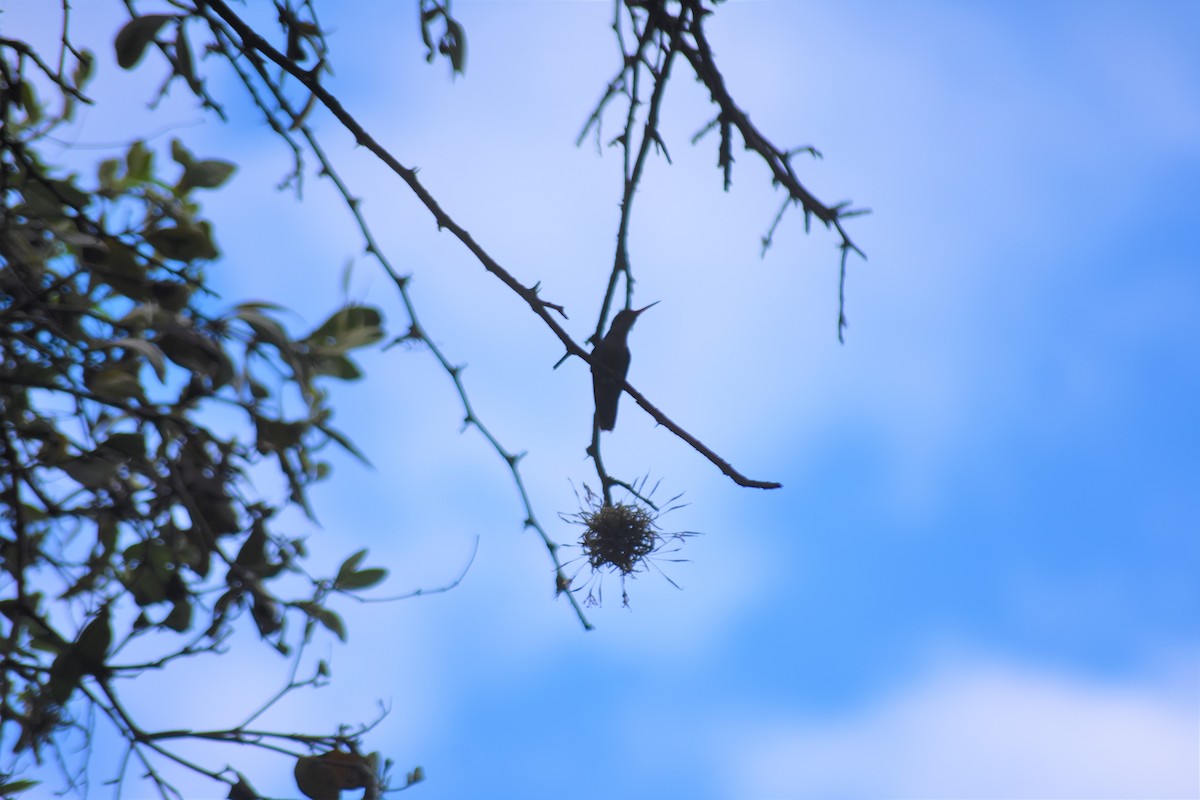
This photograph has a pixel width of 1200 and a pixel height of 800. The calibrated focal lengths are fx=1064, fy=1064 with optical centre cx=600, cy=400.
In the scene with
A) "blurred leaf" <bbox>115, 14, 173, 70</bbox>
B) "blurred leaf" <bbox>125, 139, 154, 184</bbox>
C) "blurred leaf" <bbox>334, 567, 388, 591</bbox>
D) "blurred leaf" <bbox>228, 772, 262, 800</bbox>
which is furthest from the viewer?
"blurred leaf" <bbox>125, 139, 154, 184</bbox>

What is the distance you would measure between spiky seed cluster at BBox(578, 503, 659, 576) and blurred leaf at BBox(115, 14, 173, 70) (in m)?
1.01

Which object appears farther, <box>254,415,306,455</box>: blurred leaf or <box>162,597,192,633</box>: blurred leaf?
<box>162,597,192,633</box>: blurred leaf

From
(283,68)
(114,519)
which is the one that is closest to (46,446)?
(114,519)

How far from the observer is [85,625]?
4.96 ft

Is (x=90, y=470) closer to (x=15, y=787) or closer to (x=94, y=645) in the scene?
(x=94, y=645)

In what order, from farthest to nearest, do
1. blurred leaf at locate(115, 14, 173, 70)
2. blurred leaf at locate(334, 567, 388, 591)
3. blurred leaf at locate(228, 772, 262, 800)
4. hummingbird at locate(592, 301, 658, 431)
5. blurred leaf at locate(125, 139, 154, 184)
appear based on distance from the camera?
1. hummingbird at locate(592, 301, 658, 431)
2. blurred leaf at locate(125, 139, 154, 184)
3. blurred leaf at locate(334, 567, 388, 591)
4. blurred leaf at locate(115, 14, 173, 70)
5. blurred leaf at locate(228, 772, 262, 800)

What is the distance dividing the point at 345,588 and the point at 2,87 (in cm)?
106

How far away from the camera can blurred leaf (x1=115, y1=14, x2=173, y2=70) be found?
150 cm

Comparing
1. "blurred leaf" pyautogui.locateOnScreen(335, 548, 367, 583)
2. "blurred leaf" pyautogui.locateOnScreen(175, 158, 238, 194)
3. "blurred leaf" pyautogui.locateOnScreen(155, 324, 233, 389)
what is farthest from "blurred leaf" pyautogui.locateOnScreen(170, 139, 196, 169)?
"blurred leaf" pyautogui.locateOnScreen(335, 548, 367, 583)

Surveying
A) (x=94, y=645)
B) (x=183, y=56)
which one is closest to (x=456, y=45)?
(x=183, y=56)

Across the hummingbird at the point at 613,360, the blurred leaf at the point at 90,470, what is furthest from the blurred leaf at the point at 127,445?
the hummingbird at the point at 613,360

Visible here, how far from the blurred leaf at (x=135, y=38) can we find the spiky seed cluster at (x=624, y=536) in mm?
1010

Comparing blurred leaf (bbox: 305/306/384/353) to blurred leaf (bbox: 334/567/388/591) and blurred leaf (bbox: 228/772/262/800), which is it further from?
blurred leaf (bbox: 228/772/262/800)

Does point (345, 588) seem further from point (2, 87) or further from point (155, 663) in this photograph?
point (2, 87)
